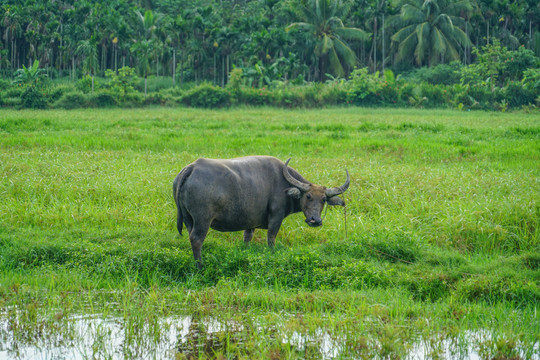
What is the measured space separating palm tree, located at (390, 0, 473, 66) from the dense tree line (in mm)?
57

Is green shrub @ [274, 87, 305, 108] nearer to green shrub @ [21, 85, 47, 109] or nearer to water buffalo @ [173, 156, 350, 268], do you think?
green shrub @ [21, 85, 47, 109]

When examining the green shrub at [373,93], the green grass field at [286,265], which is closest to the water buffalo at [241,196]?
the green grass field at [286,265]

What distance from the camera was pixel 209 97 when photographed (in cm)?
2328

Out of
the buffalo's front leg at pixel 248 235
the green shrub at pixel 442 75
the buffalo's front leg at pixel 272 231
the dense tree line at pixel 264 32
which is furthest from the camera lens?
the dense tree line at pixel 264 32

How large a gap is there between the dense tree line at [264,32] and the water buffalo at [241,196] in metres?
23.0

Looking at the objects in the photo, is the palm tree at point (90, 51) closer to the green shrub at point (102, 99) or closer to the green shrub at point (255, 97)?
the green shrub at point (102, 99)

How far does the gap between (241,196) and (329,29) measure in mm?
29643

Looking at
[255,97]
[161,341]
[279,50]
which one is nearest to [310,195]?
[161,341]

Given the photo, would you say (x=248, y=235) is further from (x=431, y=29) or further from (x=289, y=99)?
(x=431, y=29)

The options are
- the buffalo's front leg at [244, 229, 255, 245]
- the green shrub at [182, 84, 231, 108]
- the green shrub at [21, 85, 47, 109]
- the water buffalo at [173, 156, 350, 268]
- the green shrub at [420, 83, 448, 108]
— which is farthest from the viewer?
the green shrub at [420, 83, 448, 108]

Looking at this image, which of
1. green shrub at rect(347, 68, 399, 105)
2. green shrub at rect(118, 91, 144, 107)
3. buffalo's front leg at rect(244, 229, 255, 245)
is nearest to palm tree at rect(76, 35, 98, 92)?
green shrub at rect(118, 91, 144, 107)

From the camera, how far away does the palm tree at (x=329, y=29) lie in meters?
32.6

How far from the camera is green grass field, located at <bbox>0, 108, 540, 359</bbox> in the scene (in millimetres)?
4039

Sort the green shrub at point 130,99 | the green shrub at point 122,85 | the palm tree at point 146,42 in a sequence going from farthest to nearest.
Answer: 1. the palm tree at point 146,42
2. the green shrub at point 122,85
3. the green shrub at point 130,99
